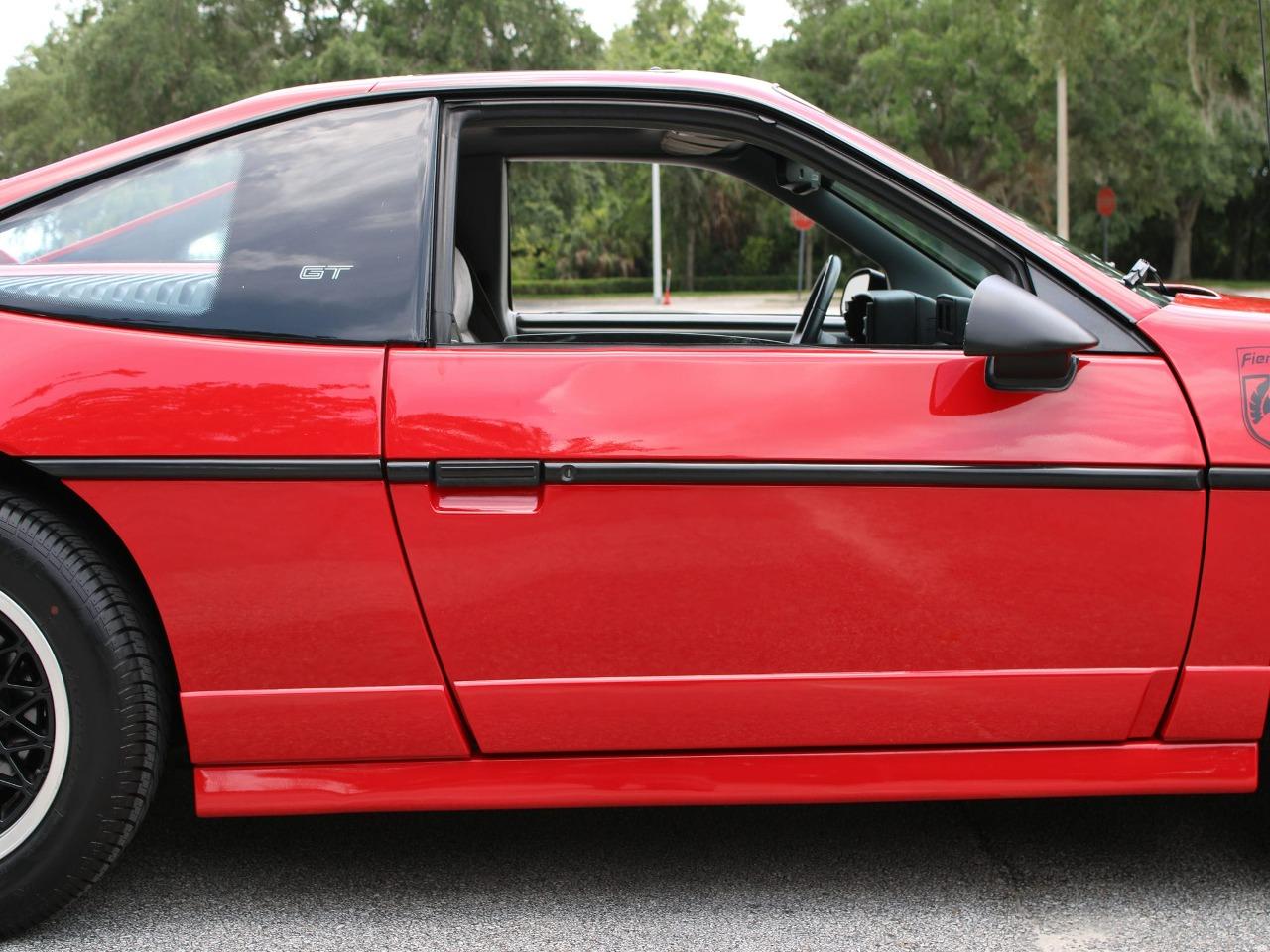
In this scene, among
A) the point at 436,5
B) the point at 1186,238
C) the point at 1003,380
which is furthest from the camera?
the point at 1186,238

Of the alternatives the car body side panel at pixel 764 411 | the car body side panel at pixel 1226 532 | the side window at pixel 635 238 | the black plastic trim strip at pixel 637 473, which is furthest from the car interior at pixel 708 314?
the side window at pixel 635 238

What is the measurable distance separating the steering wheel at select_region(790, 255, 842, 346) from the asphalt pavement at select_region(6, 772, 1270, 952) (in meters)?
1.19

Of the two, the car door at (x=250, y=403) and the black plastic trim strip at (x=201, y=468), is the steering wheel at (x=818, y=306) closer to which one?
the car door at (x=250, y=403)

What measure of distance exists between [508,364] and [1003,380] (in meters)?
0.84

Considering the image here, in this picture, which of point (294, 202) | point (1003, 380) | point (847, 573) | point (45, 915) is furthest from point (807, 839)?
point (294, 202)

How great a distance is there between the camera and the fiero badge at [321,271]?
2242 millimetres

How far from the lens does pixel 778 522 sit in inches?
85.0

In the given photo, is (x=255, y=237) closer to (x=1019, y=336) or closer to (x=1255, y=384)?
(x=1019, y=336)

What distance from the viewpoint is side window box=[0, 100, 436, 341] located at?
222 centimetres

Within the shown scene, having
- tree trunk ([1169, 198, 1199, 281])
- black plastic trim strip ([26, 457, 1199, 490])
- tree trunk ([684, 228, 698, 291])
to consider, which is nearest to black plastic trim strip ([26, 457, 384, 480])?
black plastic trim strip ([26, 457, 1199, 490])

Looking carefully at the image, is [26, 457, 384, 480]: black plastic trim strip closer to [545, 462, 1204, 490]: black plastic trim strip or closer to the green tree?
[545, 462, 1204, 490]: black plastic trim strip

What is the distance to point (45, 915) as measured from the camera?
2.26 metres

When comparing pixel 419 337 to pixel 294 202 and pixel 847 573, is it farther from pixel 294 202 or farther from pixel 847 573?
pixel 847 573

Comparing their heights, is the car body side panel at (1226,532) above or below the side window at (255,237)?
below
